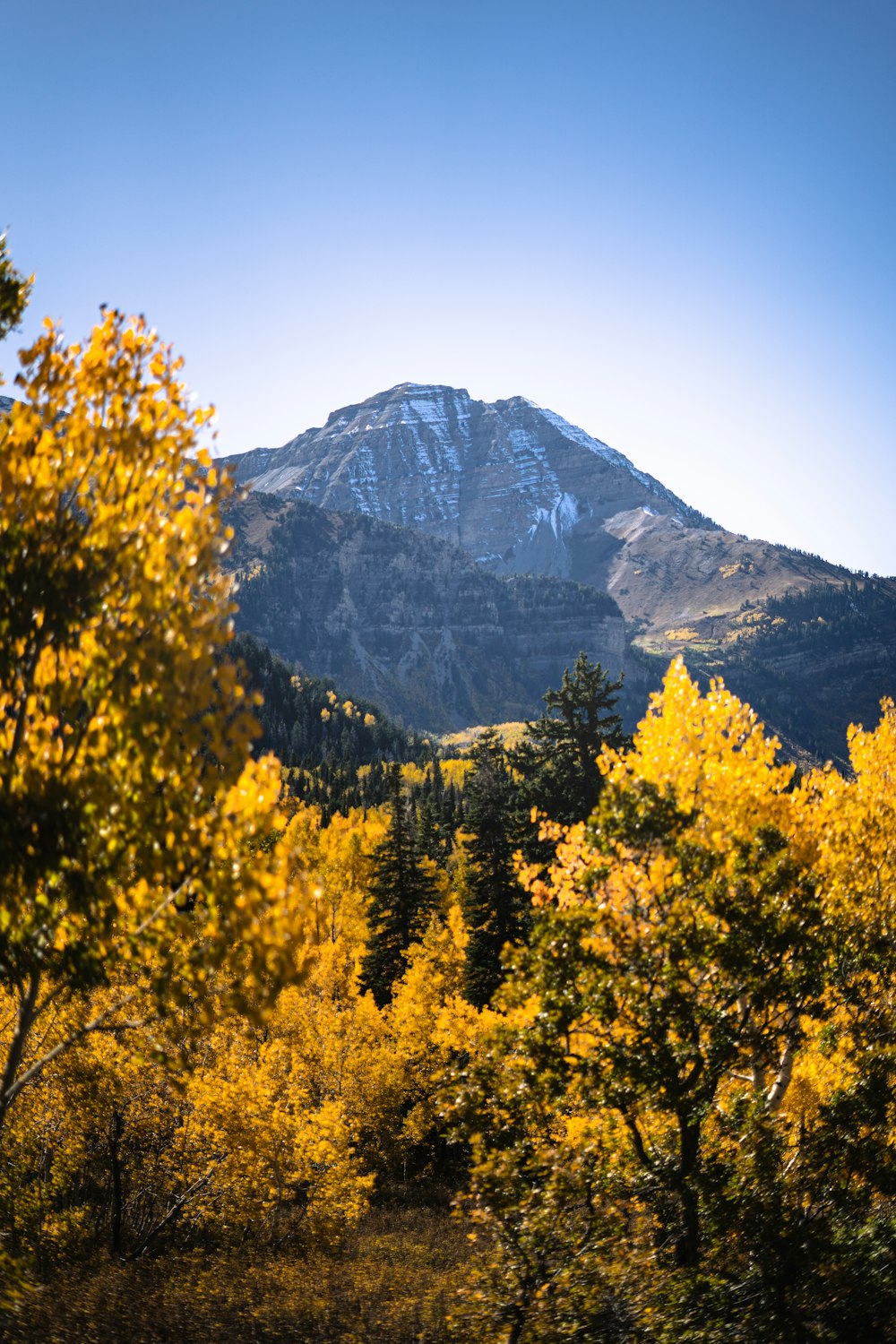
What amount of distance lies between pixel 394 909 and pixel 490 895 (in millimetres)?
13442

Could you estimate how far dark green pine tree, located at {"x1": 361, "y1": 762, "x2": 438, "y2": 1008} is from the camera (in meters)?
47.7

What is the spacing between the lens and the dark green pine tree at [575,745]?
36250 millimetres

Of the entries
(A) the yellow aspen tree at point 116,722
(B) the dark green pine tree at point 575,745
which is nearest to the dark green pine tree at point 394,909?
(B) the dark green pine tree at point 575,745

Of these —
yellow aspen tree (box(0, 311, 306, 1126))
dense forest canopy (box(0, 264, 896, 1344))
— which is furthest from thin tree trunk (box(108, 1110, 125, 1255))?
yellow aspen tree (box(0, 311, 306, 1126))

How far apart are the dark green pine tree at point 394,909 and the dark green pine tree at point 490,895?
9.45 meters

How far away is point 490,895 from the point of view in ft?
122

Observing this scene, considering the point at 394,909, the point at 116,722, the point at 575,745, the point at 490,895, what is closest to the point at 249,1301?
the point at 490,895

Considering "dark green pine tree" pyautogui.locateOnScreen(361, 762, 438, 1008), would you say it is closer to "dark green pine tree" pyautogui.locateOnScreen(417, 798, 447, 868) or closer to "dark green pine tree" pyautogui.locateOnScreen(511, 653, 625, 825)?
"dark green pine tree" pyautogui.locateOnScreen(511, 653, 625, 825)

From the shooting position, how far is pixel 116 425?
662 cm

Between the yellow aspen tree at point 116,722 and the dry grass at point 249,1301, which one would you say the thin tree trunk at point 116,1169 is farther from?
the yellow aspen tree at point 116,722

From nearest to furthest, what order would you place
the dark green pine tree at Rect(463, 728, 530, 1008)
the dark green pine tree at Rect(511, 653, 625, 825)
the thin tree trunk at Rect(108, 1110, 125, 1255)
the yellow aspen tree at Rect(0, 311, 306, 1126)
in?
the yellow aspen tree at Rect(0, 311, 306, 1126) → the thin tree trunk at Rect(108, 1110, 125, 1255) → the dark green pine tree at Rect(463, 728, 530, 1008) → the dark green pine tree at Rect(511, 653, 625, 825)

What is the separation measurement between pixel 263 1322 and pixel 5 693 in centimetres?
1987

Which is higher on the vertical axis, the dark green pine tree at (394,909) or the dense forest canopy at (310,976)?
the dense forest canopy at (310,976)

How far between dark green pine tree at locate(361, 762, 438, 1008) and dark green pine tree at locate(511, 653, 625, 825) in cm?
1422
